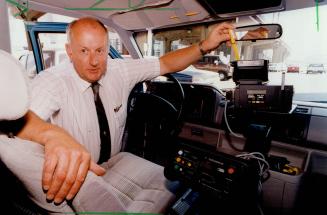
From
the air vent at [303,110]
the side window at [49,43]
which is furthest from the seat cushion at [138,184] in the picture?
the side window at [49,43]

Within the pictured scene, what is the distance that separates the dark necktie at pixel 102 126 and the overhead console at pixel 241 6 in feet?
4.19

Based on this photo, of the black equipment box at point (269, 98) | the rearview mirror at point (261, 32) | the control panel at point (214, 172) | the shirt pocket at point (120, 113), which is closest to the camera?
the control panel at point (214, 172)

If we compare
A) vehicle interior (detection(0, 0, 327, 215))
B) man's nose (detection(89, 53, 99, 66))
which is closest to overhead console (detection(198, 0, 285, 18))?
vehicle interior (detection(0, 0, 327, 215))

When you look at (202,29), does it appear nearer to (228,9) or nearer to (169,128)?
(228,9)

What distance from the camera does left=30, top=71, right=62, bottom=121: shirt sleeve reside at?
4.28ft

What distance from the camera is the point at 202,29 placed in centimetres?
277

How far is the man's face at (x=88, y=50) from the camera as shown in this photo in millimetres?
1579

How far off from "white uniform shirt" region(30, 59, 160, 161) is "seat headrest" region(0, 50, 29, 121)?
0.70 meters

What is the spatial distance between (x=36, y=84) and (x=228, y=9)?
5.90 feet

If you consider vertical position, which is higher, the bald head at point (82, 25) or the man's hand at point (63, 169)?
the bald head at point (82, 25)

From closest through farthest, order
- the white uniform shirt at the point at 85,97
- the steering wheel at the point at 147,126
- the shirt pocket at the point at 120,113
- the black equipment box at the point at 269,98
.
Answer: the black equipment box at the point at 269,98 < the white uniform shirt at the point at 85,97 < the shirt pocket at the point at 120,113 < the steering wheel at the point at 147,126

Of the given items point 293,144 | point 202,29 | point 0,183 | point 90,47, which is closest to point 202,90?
point 202,29

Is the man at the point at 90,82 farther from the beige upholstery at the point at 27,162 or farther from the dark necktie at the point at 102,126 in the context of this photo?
the beige upholstery at the point at 27,162

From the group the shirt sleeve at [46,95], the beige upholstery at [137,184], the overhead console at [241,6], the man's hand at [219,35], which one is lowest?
the beige upholstery at [137,184]
